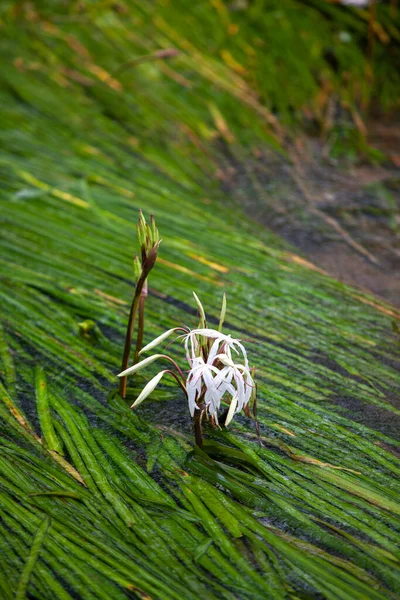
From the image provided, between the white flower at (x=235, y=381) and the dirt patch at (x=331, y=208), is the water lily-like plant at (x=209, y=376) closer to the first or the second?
the white flower at (x=235, y=381)

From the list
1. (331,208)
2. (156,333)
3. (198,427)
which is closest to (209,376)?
(198,427)

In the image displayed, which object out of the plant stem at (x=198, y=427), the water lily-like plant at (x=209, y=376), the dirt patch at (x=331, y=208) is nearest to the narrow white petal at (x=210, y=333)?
the water lily-like plant at (x=209, y=376)

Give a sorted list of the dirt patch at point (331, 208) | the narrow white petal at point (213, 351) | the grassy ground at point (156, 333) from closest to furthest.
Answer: the grassy ground at point (156, 333)
the narrow white petal at point (213, 351)
the dirt patch at point (331, 208)

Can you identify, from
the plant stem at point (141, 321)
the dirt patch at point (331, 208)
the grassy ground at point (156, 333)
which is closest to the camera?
the grassy ground at point (156, 333)

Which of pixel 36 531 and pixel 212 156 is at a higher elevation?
pixel 212 156

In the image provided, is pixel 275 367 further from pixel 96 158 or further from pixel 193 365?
pixel 96 158

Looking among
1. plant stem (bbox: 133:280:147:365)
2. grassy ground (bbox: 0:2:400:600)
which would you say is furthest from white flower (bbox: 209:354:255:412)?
plant stem (bbox: 133:280:147:365)

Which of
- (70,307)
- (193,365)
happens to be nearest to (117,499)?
(193,365)

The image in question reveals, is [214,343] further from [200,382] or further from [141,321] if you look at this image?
[141,321]

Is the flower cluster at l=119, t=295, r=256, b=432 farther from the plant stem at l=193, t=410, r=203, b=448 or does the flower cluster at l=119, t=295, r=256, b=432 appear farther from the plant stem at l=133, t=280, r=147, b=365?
the plant stem at l=133, t=280, r=147, b=365
